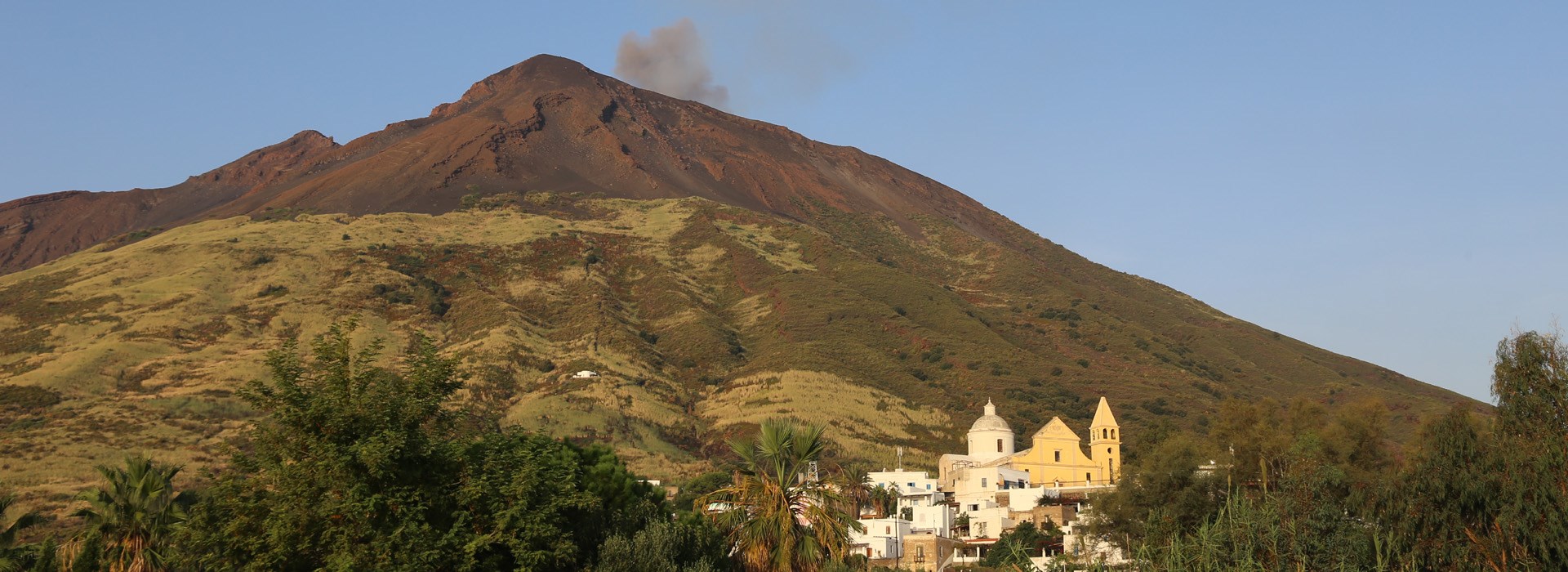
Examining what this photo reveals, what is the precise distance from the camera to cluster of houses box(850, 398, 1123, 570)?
200 feet

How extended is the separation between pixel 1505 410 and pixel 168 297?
13838 cm

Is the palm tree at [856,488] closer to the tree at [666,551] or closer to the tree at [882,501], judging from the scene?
the tree at [882,501]

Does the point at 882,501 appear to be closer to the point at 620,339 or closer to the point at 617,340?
the point at 617,340

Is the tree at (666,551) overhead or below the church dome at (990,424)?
below

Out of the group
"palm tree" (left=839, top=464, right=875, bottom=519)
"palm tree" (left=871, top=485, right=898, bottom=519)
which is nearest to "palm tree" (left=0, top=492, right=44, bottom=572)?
"palm tree" (left=839, top=464, right=875, bottom=519)

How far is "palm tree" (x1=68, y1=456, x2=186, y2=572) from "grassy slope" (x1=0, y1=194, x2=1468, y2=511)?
2450 inches

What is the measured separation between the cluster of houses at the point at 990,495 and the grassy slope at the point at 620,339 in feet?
44.9

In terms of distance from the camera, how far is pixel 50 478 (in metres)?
95.6

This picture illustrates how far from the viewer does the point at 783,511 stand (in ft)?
96.3

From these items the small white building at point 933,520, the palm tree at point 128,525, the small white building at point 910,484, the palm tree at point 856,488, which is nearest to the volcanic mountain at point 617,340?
the small white building at point 910,484

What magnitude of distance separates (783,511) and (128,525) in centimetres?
1499

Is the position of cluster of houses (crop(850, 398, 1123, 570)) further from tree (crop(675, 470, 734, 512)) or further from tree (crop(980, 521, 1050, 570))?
tree (crop(675, 470, 734, 512))

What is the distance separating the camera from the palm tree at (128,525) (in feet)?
109

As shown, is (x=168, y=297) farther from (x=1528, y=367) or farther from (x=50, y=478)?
(x=1528, y=367)
